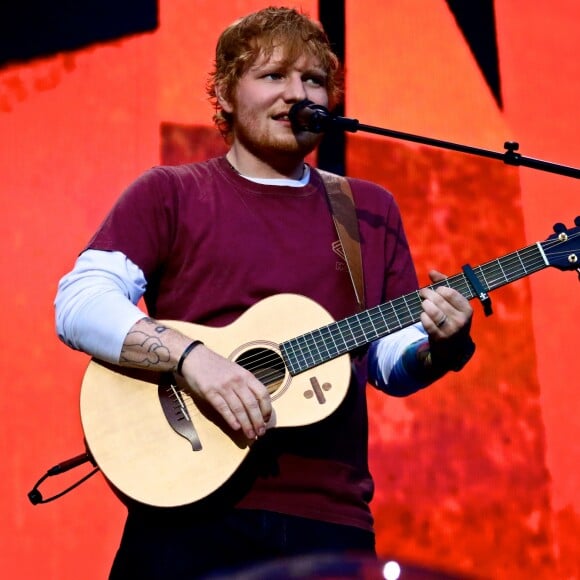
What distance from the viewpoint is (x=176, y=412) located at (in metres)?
2.16

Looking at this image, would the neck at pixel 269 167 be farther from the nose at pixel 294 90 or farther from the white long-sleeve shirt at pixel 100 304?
the white long-sleeve shirt at pixel 100 304

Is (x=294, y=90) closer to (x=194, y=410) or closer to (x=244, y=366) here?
(x=244, y=366)

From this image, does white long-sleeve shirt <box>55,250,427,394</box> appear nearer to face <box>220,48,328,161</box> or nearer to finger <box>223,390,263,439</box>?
finger <box>223,390,263,439</box>

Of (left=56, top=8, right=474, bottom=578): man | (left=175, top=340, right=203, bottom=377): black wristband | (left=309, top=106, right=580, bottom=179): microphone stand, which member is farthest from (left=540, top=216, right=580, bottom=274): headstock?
(left=175, top=340, right=203, bottom=377): black wristband

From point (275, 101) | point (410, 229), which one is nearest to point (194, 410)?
point (275, 101)

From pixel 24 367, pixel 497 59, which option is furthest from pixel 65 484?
pixel 497 59

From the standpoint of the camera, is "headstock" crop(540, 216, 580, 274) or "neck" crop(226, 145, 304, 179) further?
"neck" crop(226, 145, 304, 179)

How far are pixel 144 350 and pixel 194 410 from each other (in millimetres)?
185

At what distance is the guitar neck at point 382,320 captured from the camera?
222 cm

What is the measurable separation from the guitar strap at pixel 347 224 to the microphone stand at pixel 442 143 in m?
0.31

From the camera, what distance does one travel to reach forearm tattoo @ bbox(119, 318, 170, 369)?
213cm

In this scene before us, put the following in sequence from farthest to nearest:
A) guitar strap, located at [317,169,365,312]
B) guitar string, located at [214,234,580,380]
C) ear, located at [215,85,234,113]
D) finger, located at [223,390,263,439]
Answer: ear, located at [215,85,234,113] < guitar strap, located at [317,169,365,312] < guitar string, located at [214,234,580,380] < finger, located at [223,390,263,439]

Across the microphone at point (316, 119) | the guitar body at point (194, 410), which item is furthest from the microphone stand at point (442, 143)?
the guitar body at point (194, 410)

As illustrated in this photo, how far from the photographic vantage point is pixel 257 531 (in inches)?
81.7
